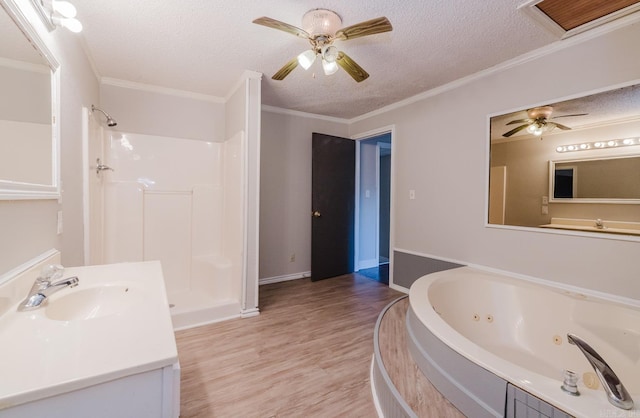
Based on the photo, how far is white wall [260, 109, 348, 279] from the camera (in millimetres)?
3535

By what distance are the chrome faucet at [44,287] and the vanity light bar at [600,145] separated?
3079 mm

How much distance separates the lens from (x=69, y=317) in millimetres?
1093

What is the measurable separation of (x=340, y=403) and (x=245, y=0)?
7.79ft

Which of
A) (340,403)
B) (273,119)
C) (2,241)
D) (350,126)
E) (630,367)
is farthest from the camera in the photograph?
(350,126)

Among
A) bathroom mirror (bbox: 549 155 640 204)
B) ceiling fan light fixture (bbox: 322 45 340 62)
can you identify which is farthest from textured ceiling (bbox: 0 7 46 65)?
bathroom mirror (bbox: 549 155 640 204)

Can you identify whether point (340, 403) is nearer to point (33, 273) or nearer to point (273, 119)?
point (33, 273)

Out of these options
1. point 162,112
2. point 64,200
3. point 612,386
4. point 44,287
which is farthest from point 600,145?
point 162,112

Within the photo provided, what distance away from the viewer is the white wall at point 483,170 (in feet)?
5.86

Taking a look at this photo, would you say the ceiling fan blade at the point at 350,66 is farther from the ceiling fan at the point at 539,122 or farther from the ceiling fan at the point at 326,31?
→ the ceiling fan at the point at 539,122

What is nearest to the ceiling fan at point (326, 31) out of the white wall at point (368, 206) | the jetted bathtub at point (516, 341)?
the jetted bathtub at point (516, 341)

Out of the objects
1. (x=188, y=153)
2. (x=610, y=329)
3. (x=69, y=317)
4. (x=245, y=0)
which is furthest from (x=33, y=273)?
(x=610, y=329)

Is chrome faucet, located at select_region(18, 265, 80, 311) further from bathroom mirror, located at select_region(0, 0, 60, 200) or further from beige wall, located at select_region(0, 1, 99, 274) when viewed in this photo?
bathroom mirror, located at select_region(0, 0, 60, 200)

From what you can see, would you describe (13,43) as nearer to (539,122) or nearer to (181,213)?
(181,213)

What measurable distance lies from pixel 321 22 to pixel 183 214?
2.36 m
